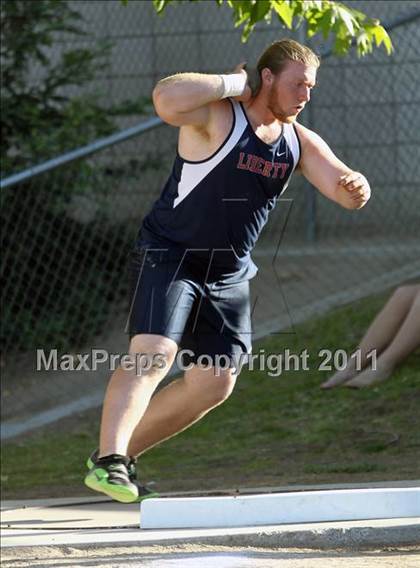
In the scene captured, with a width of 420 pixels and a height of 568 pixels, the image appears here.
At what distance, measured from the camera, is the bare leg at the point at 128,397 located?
191 inches

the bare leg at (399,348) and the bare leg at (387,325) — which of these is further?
the bare leg at (387,325)

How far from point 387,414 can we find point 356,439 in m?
0.33

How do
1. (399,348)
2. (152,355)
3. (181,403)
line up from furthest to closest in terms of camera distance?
(399,348), (181,403), (152,355)

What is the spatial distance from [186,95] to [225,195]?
44cm

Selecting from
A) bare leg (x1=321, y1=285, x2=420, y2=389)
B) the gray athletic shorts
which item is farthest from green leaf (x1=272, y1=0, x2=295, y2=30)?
bare leg (x1=321, y1=285, x2=420, y2=389)

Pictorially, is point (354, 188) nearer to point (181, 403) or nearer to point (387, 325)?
point (181, 403)

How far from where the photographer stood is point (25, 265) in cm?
941

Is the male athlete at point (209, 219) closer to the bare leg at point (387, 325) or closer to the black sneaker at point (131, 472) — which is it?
the black sneaker at point (131, 472)

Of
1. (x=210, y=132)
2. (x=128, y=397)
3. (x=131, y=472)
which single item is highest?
(x=210, y=132)

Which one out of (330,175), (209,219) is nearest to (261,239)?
(330,175)

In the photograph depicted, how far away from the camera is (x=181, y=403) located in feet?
17.8

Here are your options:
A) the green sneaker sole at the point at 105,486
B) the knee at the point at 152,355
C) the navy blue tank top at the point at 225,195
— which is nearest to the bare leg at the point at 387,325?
the navy blue tank top at the point at 225,195

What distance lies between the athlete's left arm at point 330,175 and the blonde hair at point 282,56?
0.30 metres

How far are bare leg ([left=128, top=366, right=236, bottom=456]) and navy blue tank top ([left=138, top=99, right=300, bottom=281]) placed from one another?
0.47 meters
